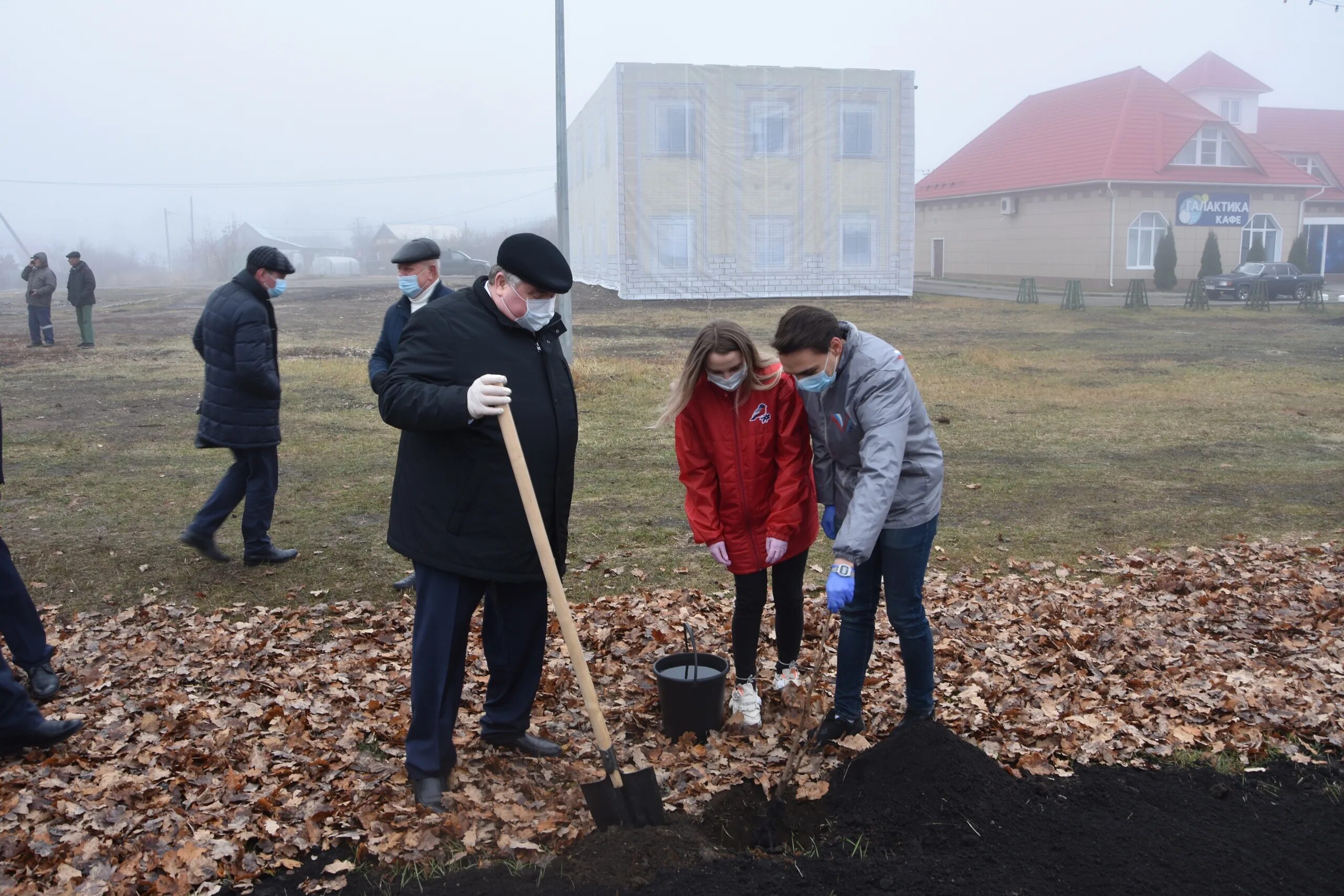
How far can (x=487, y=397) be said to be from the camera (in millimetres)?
3627

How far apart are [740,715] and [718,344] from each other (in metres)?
1.75

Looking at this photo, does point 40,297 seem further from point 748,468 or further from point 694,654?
point 748,468

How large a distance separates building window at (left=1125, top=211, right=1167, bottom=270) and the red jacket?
37830mm

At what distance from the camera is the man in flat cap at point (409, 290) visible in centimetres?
634

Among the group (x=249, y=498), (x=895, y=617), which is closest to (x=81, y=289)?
(x=249, y=498)

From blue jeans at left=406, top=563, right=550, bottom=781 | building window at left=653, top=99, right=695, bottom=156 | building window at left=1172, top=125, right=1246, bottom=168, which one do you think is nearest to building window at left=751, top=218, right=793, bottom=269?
building window at left=653, top=99, right=695, bottom=156

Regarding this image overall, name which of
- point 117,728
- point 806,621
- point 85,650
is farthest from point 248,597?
point 806,621

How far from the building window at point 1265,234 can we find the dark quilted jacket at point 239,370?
41686 mm

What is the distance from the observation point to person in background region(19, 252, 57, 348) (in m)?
20.5

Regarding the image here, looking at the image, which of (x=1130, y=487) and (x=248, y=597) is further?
(x=1130, y=487)

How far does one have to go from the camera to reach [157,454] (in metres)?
11.3

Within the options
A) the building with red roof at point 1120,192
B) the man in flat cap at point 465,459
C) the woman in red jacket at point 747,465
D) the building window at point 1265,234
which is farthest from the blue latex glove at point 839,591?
the building window at point 1265,234

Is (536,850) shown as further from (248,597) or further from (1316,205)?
(1316,205)

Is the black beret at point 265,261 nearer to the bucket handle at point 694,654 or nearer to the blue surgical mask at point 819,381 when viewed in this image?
the bucket handle at point 694,654
